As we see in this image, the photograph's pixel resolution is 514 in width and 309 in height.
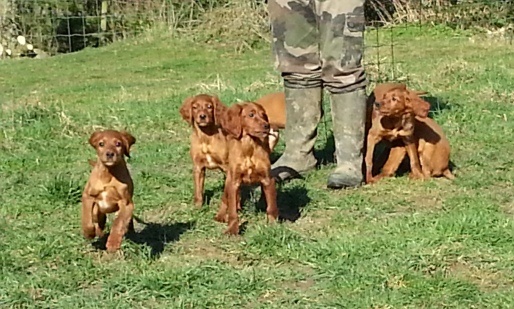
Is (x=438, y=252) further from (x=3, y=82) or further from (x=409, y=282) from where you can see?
(x=3, y=82)

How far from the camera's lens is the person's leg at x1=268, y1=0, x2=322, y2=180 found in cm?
586

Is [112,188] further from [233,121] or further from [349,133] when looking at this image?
[349,133]

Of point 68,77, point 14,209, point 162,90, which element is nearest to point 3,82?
point 68,77

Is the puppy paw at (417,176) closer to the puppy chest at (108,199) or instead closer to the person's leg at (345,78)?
the person's leg at (345,78)

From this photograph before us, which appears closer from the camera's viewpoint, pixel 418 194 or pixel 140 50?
pixel 418 194

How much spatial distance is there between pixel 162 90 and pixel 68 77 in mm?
2489

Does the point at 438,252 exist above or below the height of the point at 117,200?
below

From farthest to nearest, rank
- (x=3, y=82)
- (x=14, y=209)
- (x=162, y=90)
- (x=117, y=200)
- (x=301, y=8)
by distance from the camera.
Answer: (x=3, y=82), (x=162, y=90), (x=301, y=8), (x=14, y=209), (x=117, y=200)

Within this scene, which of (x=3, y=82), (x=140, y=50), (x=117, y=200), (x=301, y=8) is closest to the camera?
(x=117, y=200)

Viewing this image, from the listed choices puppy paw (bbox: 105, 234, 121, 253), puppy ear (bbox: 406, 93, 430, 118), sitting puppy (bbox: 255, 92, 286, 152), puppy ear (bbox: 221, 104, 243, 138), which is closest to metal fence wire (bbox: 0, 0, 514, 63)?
sitting puppy (bbox: 255, 92, 286, 152)

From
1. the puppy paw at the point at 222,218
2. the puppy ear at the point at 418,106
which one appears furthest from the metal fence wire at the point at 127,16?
the puppy paw at the point at 222,218

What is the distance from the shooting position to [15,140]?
23.8ft

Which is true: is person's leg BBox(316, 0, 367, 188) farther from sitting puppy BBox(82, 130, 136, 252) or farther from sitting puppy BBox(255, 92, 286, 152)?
sitting puppy BBox(82, 130, 136, 252)

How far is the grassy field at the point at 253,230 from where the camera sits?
402 cm
